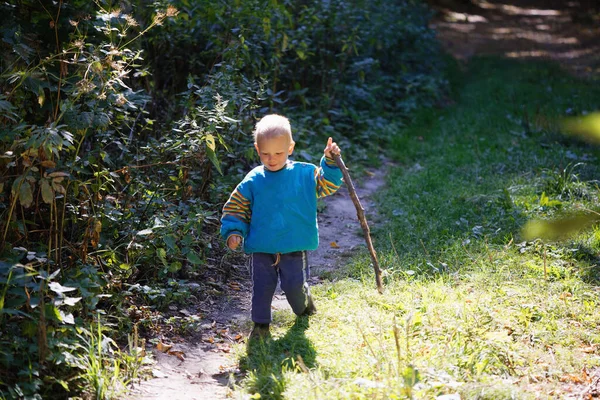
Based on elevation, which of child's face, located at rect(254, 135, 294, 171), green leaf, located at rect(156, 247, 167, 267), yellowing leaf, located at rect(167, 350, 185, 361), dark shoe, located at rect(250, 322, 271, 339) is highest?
child's face, located at rect(254, 135, 294, 171)

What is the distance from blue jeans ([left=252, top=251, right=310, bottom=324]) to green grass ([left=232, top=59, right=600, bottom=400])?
0.66 feet

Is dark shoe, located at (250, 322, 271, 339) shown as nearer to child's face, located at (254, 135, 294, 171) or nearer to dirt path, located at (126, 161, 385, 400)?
dirt path, located at (126, 161, 385, 400)

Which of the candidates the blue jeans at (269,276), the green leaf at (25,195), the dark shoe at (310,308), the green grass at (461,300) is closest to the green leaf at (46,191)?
the green leaf at (25,195)

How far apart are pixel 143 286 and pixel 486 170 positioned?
448 centimetres

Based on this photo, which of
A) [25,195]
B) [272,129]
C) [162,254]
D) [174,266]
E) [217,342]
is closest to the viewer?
[25,195]

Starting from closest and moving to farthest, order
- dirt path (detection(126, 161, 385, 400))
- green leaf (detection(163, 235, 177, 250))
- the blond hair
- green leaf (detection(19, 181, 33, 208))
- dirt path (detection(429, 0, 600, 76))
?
green leaf (detection(19, 181, 33, 208)), dirt path (detection(126, 161, 385, 400)), the blond hair, green leaf (detection(163, 235, 177, 250)), dirt path (detection(429, 0, 600, 76))

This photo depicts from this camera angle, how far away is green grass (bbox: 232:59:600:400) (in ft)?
11.1

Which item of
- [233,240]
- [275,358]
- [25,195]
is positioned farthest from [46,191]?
[275,358]

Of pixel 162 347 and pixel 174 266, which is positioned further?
pixel 174 266

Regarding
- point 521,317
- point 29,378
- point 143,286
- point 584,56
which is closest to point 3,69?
point 143,286

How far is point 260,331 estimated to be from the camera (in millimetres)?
4066

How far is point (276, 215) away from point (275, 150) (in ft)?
1.29

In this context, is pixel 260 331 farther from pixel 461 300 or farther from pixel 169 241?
pixel 461 300

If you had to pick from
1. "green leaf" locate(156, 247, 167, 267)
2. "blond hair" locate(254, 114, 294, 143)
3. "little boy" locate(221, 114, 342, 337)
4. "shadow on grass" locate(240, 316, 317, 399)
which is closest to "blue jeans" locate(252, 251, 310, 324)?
"little boy" locate(221, 114, 342, 337)
